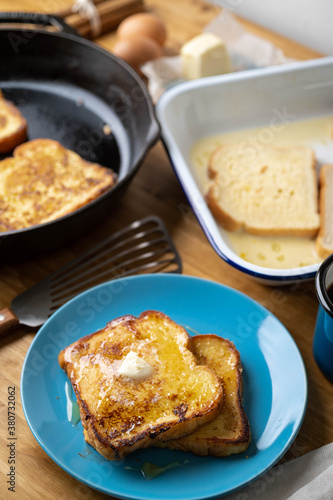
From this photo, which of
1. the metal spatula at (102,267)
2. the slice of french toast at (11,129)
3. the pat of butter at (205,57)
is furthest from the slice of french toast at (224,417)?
the pat of butter at (205,57)

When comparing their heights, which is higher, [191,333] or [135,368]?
[135,368]

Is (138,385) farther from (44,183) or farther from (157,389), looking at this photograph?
(44,183)

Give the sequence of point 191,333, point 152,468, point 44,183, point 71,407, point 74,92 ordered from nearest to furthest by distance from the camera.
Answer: point 152,468
point 71,407
point 191,333
point 44,183
point 74,92

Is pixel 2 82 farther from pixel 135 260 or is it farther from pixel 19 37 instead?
pixel 135 260

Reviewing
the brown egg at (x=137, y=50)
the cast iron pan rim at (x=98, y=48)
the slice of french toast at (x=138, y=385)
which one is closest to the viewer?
the slice of french toast at (x=138, y=385)

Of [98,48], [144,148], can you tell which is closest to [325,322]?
[144,148]

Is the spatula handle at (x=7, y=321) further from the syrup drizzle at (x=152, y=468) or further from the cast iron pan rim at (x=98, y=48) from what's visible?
the cast iron pan rim at (x=98, y=48)
